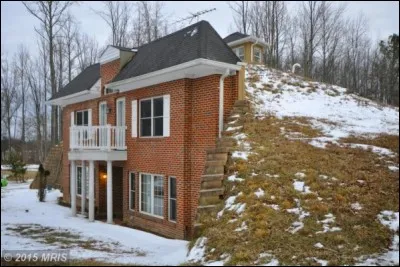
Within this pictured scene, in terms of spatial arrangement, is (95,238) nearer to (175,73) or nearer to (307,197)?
(175,73)

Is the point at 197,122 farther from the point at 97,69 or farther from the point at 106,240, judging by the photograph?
the point at 97,69

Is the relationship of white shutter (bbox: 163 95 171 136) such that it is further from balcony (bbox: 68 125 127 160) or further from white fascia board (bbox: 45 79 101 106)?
white fascia board (bbox: 45 79 101 106)

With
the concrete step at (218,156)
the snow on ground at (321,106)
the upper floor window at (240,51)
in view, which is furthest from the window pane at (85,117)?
the upper floor window at (240,51)

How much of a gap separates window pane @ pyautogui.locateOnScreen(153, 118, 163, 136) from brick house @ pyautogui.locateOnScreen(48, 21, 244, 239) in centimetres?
1

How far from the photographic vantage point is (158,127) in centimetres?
1298

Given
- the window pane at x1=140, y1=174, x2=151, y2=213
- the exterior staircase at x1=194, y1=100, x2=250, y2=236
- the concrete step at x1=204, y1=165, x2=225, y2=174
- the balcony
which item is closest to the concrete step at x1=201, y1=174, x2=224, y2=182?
the exterior staircase at x1=194, y1=100, x2=250, y2=236

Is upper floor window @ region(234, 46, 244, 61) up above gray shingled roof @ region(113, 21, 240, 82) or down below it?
above

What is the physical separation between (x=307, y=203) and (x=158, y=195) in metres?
6.17

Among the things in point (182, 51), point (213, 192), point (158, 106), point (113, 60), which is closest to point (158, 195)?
point (158, 106)

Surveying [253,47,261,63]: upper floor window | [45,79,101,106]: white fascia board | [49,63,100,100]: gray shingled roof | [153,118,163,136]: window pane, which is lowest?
[153,118,163,136]: window pane

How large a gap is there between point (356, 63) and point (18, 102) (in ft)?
130

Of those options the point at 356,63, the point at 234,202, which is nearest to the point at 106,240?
the point at 234,202

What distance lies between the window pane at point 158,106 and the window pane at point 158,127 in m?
0.21

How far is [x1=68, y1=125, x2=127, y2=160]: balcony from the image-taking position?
558 inches
